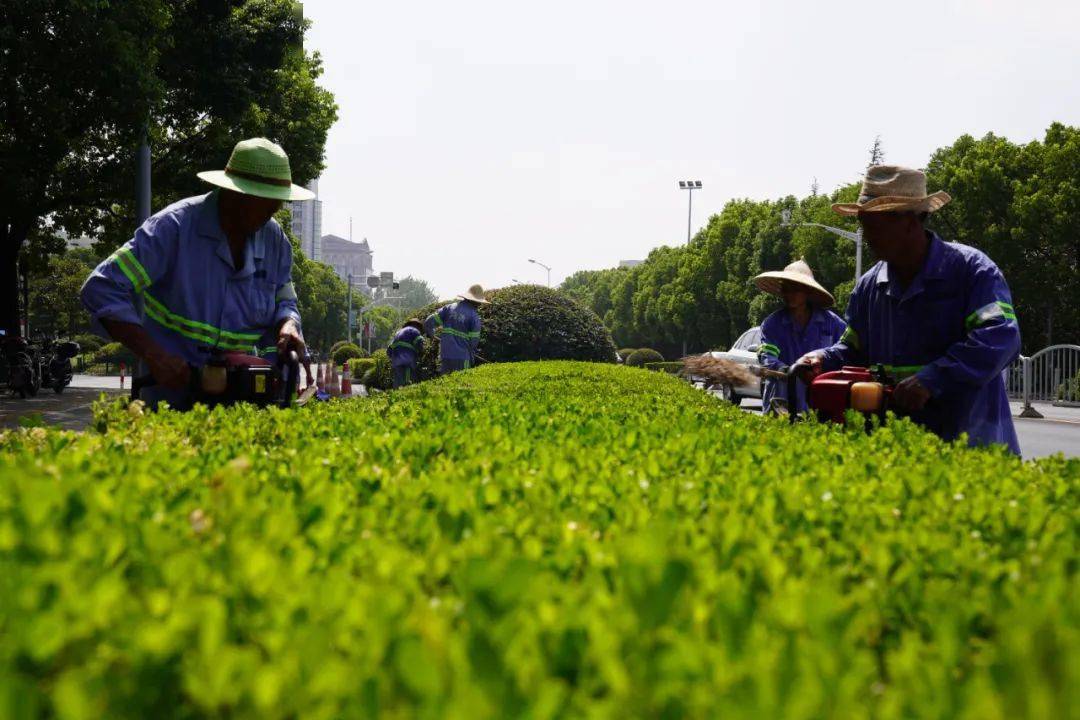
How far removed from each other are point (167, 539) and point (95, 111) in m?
17.9

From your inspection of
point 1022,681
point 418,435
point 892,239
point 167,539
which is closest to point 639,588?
point 1022,681

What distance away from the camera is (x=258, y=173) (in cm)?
472

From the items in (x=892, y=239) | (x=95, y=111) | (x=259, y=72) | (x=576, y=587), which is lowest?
(x=576, y=587)

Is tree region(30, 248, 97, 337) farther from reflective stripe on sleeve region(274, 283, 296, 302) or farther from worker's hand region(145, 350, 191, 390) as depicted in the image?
worker's hand region(145, 350, 191, 390)

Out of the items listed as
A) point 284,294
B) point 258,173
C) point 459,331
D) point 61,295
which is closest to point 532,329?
point 459,331

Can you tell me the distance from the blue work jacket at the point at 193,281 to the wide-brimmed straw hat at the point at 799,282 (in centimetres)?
461

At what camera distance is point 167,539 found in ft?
5.73

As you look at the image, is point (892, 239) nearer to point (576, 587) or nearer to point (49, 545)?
point (576, 587)

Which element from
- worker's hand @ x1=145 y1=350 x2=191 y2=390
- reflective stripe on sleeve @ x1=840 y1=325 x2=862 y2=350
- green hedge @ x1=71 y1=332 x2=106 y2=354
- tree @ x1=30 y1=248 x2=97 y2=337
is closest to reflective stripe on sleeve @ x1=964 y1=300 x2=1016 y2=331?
reflective stripe on sleeve @ x1=840 y1=325 x2=862 y2=350

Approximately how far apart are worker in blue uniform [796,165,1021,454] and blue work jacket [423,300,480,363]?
38.3 feet

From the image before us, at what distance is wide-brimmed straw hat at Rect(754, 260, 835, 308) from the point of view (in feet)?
27.9

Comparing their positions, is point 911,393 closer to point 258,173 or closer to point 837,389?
point 837,389

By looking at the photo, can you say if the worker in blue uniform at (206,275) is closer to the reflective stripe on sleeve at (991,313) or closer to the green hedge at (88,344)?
the reflective stripe on sleeve at (991,313)

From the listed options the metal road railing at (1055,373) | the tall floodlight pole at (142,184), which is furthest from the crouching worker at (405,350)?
the metal road railing at (1055,373)
